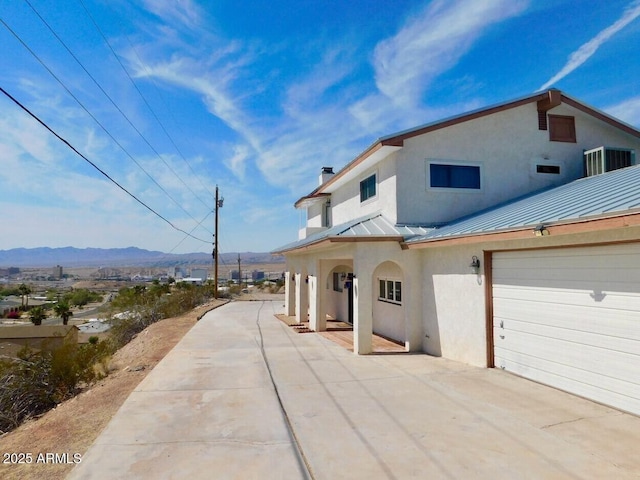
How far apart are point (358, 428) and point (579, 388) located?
13.3ft

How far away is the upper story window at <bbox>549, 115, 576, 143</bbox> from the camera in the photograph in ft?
→ 43.7

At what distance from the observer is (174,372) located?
9383 millimetres

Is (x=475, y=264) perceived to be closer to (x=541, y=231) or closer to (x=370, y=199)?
(x=541, y=231)

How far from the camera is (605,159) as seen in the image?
41.6ft

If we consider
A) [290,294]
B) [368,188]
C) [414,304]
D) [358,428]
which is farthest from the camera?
[290,294]

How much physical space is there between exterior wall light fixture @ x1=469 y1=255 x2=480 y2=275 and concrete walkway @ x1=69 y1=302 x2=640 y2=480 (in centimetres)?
219

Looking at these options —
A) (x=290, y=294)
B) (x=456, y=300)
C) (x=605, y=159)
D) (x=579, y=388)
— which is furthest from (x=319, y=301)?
(x=605, y=159)

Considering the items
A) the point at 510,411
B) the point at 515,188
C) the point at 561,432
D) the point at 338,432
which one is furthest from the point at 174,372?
the point at 515,188

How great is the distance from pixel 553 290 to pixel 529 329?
104cm

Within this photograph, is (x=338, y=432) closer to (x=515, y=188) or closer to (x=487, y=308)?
(x=487, y=308)

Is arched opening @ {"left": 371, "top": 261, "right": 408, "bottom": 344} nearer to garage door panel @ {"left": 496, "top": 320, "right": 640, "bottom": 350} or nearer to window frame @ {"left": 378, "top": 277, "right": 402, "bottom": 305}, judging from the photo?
window frame @ {"left": 378, "top": 277, "right": 402, "bottom": 305}

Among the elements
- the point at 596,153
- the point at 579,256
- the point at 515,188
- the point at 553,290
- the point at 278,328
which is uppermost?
the point at 596,153

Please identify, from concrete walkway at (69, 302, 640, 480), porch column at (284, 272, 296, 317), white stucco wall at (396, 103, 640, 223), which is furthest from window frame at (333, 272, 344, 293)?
concrete walkway at (69, 302, 640, 480)

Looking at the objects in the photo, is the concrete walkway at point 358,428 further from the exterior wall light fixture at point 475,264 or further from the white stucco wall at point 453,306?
the exterior wall light fixture at point 475,264
